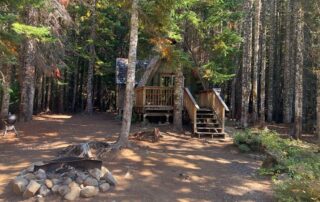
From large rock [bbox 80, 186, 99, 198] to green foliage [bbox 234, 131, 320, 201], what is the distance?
13.5ft

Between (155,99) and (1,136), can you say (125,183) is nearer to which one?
(1,136)

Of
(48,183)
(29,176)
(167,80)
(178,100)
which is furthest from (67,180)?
(167,80)

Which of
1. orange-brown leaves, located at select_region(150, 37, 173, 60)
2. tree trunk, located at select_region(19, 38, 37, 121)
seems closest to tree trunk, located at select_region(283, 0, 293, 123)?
orange-brown leaves, located at select_region(150, 37, 173, 60)

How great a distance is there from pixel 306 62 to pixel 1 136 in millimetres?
23552

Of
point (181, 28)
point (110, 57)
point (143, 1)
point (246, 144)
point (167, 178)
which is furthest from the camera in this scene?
point (110, 57)

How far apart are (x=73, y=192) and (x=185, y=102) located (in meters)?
12.7

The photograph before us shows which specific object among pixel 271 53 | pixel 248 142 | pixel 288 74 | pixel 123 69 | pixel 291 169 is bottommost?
pixel 291 169

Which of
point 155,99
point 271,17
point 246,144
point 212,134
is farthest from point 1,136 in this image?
point 271,17

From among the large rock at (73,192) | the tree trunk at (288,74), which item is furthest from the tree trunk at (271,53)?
the large rock at (73,192)

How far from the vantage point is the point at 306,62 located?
29.6 m

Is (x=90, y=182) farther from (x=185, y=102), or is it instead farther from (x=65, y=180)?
(x=185, y=102)

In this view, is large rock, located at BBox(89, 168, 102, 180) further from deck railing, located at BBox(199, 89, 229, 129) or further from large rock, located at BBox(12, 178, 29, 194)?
deck railing, located at BBox(199, 89, 229, 129)

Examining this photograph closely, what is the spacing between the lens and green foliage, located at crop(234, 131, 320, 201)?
7.77 meters

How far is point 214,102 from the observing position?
1906cm
